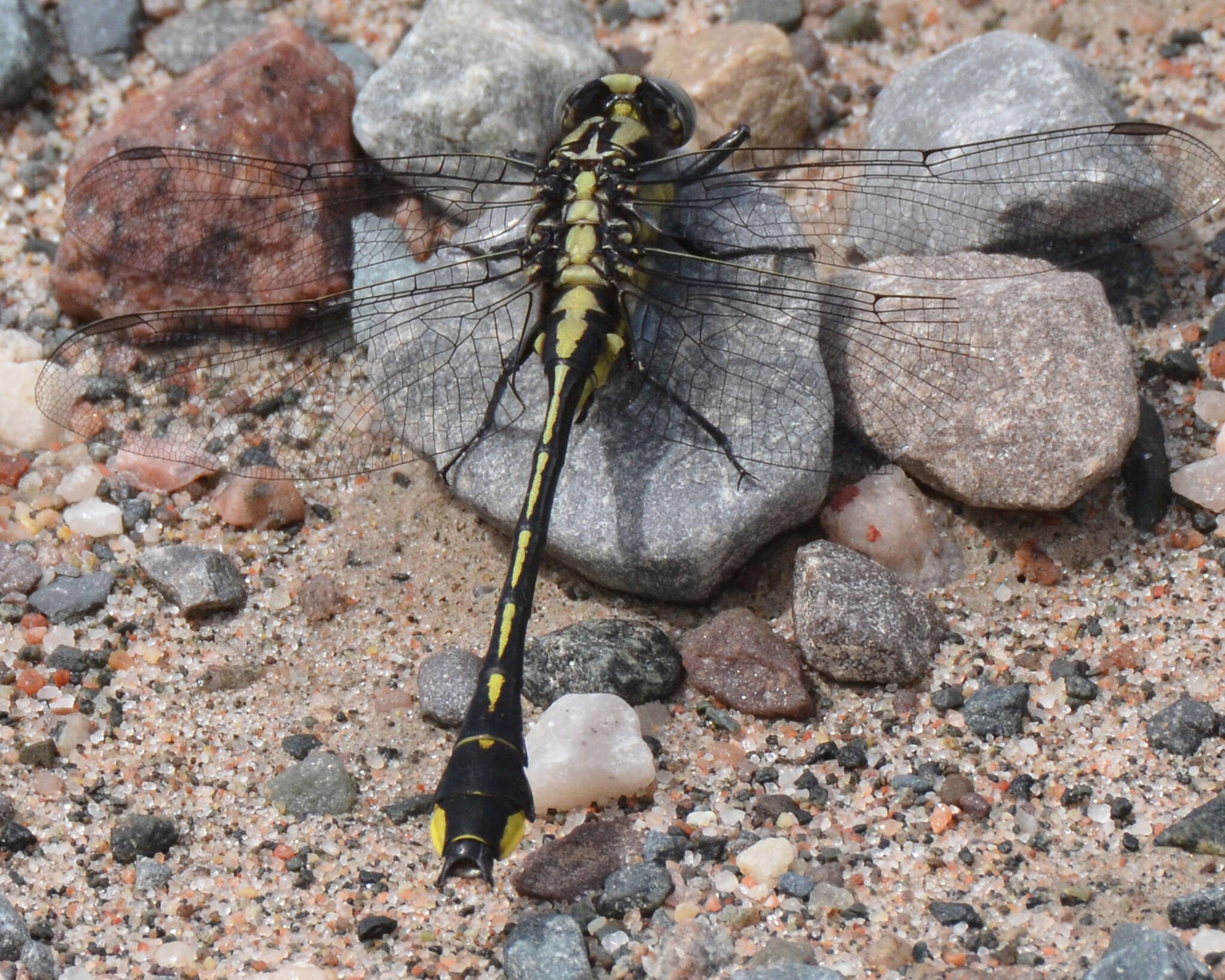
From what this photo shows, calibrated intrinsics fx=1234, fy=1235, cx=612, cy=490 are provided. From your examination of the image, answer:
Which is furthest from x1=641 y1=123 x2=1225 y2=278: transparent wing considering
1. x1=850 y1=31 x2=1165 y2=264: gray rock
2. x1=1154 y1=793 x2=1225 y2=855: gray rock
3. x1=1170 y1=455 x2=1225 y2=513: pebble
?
x1=1154 y1=793 x2=1225 y2=855: gray rock

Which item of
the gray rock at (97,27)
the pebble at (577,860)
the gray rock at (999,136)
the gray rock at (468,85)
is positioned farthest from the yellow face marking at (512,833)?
the gray rock at (97,27)

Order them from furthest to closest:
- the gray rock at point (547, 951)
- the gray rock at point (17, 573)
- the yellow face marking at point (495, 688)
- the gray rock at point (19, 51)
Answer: the gray rock at point (19, 51) → the gray rock at point (17, 573) → the yellow face marking at point (495, 688) → the gray rock at point (547, 951)

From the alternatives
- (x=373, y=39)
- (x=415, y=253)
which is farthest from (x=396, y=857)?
(x=373, y=39)

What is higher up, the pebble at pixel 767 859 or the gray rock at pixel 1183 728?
the gray rock at pixel 1183 728

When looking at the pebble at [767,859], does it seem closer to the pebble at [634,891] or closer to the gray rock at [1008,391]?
the pebble at [634,891]

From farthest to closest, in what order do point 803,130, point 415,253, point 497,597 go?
point 803,130, point 415,253, point 497,597

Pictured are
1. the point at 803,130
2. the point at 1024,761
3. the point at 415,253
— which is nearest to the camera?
the point at 1024,761

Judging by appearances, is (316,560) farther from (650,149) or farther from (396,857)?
(650,149)
